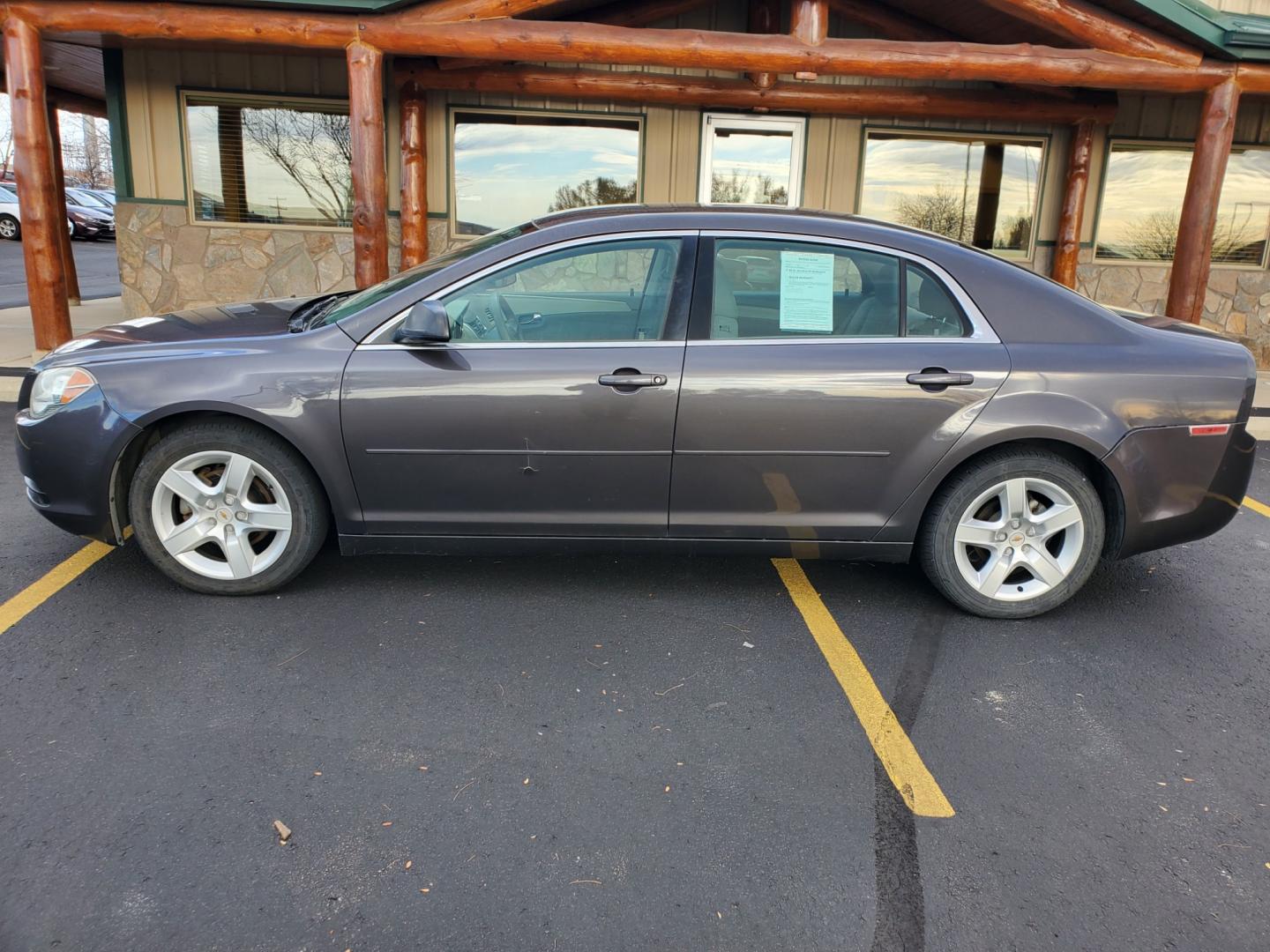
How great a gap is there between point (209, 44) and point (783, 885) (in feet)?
32.4

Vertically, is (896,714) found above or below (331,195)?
below

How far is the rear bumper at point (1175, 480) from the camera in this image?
3730 millimetres

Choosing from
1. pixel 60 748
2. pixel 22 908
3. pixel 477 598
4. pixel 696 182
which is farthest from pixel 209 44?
pixel 22 908

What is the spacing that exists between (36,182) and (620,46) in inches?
195

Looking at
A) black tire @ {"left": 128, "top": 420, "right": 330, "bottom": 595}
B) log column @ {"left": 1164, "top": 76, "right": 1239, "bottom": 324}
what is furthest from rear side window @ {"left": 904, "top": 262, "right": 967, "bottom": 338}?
log column @ {"left": 1164, "top": 76, "right": 1239, "bottom": 324}

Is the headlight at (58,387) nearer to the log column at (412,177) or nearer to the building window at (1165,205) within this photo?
the log column at (412,177)

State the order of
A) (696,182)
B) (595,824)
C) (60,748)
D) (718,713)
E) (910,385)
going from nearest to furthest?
(595,824) → (60,748) → (718,713) → (910,385) → (696,182)

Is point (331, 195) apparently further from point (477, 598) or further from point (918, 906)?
point (918, 906)

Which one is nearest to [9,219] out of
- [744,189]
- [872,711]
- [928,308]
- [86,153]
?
[744,189]

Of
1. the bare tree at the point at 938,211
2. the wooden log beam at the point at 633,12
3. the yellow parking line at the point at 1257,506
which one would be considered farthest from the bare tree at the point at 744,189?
the yellow parking line at the point at 1257,506

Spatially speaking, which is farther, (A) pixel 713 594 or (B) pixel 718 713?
(A) pixel 713 594

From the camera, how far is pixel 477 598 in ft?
12.9

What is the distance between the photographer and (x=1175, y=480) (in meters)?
3.79

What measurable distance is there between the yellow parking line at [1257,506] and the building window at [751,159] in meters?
5.86
